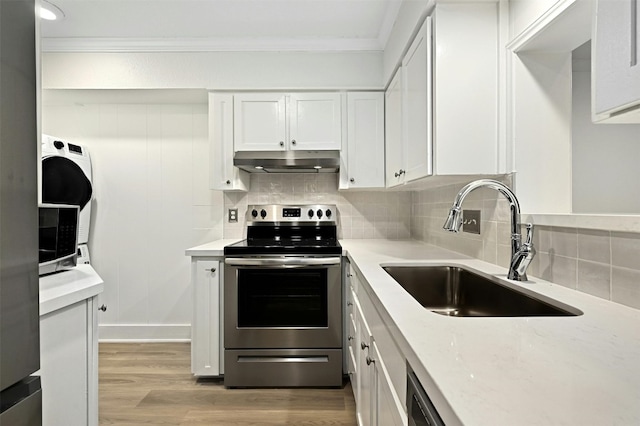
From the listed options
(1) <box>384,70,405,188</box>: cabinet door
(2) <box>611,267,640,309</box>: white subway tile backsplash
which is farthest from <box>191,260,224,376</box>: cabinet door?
(2) <box>611,267,640,309</box>: white subway tile backsplash

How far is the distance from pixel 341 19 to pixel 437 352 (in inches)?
90.3

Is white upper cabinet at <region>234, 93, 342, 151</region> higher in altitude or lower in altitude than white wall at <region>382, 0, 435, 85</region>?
lower

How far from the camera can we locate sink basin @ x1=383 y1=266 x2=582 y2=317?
3.91 feet

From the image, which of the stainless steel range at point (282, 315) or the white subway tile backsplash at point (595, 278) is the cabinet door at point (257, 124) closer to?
the stainless steel range at point (282, 315)

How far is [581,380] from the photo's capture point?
1.82 feet

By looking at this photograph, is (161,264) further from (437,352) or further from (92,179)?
(437,352)

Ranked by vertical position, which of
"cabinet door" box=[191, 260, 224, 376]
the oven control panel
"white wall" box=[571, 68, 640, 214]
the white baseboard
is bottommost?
the white baseboard

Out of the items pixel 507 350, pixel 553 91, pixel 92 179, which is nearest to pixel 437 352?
pixel 507 350

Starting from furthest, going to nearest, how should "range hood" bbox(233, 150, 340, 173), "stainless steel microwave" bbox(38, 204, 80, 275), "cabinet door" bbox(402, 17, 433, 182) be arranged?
1. "range hood" bbox(233, 150, 340, 173)
2. "cabinet door" bbox(402, 17, 433, 182)
3. "stainless steel microwave" bbox(38, 204, 80, 275)

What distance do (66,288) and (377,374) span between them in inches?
43.9

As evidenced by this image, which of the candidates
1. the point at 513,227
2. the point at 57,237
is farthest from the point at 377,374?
the point at 57,237

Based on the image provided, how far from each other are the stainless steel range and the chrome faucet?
118cm

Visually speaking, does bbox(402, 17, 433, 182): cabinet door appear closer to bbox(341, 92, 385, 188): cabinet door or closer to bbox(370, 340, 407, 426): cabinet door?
bbox(341, 92, 385, 188): cabinet door

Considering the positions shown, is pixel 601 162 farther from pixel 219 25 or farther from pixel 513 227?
pixel 219 25
